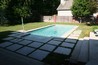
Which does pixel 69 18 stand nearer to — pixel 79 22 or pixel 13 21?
pixel 79 22

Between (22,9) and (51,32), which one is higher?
(22,9)

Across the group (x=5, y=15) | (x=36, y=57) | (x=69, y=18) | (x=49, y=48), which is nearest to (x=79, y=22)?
(x=69, y=18)

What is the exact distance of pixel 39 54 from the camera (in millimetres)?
8703

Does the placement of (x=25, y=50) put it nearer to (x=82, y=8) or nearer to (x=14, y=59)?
(x=14, y=59)

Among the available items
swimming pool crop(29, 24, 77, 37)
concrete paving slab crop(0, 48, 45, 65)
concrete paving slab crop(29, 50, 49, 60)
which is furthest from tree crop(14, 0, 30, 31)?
concrete paving slab crop(0, 48, 45, 65)

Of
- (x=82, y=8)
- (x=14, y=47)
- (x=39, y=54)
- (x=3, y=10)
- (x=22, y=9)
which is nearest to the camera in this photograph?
(x=39, y=54)

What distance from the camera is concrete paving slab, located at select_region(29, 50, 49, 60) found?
8.23 meters

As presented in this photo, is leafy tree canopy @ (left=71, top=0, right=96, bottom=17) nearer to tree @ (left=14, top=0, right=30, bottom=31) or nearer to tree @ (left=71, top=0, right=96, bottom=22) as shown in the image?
tree @ (left=71, top=0, right=96, bottom=22)

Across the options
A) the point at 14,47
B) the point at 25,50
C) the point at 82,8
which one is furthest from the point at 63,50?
the point at 82,8

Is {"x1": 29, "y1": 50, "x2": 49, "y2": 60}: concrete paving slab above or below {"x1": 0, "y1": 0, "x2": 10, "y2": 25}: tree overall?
below

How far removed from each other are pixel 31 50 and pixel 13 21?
16986 millimetres

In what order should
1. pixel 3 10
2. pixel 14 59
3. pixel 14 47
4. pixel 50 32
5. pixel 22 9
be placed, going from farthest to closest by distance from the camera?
pixel 22 9, pixel 3 10, pixel 50 32, pixel 14 47, pixel 14 59

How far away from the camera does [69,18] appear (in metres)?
28.6

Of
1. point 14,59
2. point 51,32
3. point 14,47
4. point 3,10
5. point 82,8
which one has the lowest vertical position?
point 51,32
